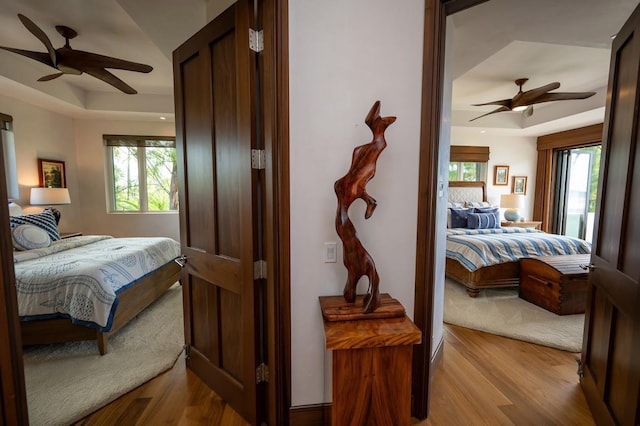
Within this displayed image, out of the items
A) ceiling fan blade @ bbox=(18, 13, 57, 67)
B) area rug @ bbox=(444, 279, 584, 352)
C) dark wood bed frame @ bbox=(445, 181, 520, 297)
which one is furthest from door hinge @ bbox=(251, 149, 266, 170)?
dark wood bed frame @ bbox=(445, 181, 520, 297)

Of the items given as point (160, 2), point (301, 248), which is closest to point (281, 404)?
point (301, 248)

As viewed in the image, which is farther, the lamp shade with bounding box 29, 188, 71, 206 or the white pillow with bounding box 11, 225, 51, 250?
the lamp shade with bounding box 29, 188, 71, 206

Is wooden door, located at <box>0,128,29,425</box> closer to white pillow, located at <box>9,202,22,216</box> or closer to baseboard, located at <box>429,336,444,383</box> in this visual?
baseboard, located at <box>429,336,444,383</box>

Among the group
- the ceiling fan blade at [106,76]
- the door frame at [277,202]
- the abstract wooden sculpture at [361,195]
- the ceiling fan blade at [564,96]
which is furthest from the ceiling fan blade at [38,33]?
the ceiling fan blade at [564,96]

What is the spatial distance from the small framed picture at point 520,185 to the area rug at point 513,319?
3503 mm

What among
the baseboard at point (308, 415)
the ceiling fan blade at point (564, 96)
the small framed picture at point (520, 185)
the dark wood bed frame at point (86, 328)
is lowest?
the baseboard at point (308, 415)

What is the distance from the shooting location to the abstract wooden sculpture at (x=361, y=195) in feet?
4.44

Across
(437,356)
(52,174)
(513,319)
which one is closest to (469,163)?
(513,319)

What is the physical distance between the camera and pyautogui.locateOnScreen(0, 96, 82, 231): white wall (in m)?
3.98

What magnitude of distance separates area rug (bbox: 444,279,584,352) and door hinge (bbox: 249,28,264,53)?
293cm

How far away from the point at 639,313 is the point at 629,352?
0.26 meters

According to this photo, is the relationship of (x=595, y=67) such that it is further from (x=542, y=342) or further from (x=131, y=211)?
(x=131, y=211)

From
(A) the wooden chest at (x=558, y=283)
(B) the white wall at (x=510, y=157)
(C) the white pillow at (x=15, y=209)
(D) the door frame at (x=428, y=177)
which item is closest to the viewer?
(D) the door frame at (x=428, y=177)

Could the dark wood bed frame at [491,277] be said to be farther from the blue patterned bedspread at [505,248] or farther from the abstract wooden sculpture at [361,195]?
the abstract wooden sculpture at [361,195]
